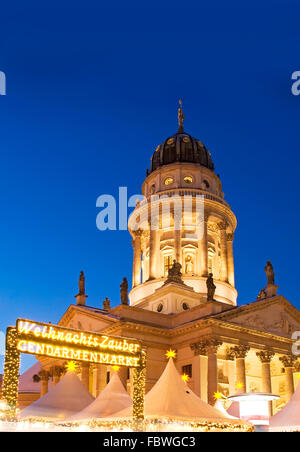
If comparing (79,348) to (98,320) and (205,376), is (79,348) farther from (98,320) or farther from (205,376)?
(98,320)

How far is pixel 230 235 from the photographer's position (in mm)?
60406

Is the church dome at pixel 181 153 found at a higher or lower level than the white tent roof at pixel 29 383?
higher

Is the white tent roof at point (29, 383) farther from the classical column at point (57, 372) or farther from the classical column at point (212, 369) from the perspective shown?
the classical column at point (212, 369)

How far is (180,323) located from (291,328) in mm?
10074

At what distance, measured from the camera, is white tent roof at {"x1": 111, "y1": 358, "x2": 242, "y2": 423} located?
897 inches

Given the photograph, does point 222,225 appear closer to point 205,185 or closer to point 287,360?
point 205,185

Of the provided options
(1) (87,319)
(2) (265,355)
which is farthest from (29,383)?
(2) (265,355)

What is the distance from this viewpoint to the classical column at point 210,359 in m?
38.3

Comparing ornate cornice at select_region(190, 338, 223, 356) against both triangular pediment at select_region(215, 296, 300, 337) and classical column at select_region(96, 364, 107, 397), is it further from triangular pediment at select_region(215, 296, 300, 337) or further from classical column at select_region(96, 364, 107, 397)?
classical column at select_region(96, 364, 107, 397)

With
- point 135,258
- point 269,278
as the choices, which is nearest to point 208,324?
point 269,278

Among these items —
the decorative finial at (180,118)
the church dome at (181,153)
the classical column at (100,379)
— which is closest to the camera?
the classical column at (100,379)

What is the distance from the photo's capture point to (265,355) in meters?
42.8

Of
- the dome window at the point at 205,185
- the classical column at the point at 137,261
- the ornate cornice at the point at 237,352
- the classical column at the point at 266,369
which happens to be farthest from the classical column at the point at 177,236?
the ornate cornice at the point at 237,352

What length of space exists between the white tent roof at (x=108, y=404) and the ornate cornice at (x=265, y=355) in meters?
17.1
